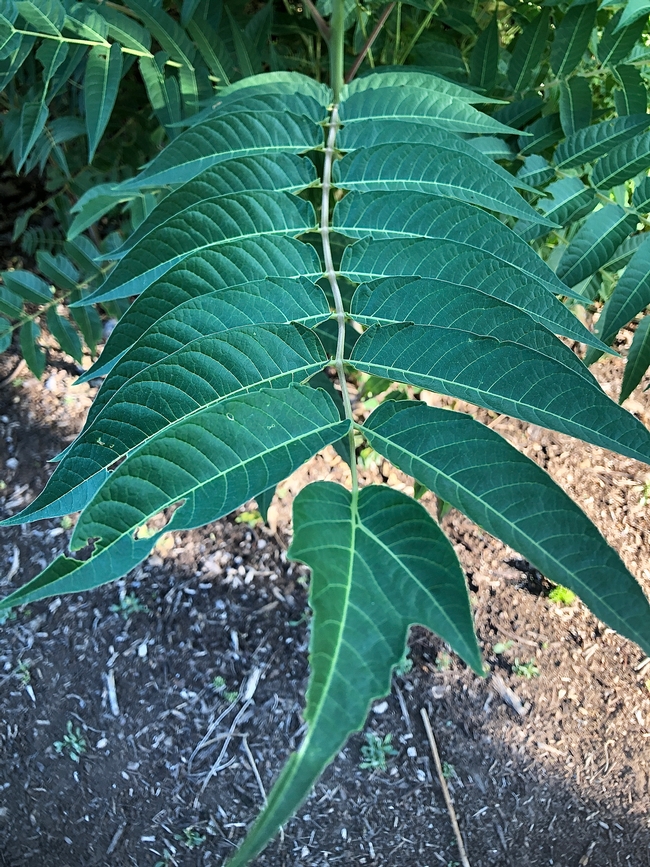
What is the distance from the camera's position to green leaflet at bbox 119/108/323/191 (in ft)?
2.77

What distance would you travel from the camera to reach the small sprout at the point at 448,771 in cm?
178

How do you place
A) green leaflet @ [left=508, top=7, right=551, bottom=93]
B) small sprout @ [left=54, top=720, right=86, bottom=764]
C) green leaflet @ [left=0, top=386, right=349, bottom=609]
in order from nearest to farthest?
green leaflet @ [left=0, top=386, right=349, bottom=609]
green leaflet @ [left=508, top=7, right=551, bottom=93]
small sprout @ [left=54, top=720, right=86, bottom=764]

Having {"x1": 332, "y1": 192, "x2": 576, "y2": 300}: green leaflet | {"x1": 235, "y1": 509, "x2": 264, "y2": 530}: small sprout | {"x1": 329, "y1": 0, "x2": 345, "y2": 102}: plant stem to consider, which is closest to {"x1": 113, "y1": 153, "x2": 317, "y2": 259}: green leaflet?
{"x1": 332, "y1": 192, "x2": 576, "y2": 300}: green leaflet

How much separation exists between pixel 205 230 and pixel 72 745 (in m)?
1.68

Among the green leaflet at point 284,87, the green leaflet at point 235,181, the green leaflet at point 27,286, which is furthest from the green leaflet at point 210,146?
the green leaflet at point 27,286

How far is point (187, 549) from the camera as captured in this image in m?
2.07

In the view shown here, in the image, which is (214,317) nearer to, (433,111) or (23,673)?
(433,111)

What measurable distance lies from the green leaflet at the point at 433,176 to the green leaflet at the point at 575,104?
48cm

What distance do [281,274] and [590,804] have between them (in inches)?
68.5

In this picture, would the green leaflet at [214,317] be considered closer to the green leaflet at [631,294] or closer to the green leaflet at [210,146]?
the green leaflet at [210,146]

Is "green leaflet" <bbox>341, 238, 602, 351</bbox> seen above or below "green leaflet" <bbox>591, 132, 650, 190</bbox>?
below

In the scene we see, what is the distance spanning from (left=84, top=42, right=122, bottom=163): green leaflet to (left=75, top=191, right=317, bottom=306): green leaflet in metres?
0.47

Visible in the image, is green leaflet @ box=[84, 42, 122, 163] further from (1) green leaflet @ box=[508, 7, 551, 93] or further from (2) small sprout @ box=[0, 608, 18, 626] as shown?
(2) small sprout @ box=[0, 608, 18, 626]

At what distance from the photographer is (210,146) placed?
854 mm
